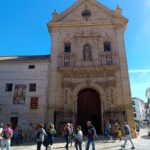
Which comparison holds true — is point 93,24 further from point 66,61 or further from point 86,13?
point 66,61

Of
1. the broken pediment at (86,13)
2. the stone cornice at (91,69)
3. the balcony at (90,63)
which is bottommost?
the stone cornice at (91,69)

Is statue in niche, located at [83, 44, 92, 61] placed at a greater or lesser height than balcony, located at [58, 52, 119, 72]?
greater

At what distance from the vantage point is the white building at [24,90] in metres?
17.6

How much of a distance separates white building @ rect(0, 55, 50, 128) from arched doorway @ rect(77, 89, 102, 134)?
438cm

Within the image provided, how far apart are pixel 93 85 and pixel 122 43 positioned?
763cm

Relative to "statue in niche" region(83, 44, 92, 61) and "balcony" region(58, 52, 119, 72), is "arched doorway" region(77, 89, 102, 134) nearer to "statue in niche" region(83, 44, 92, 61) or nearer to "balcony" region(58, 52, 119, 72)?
"balcony" region(58, 52, 119, 72)

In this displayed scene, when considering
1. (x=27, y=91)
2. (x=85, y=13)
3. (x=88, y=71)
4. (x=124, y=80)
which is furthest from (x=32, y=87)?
(x=85, y=13)

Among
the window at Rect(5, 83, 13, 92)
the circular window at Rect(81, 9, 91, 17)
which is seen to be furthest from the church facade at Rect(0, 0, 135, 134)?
the window at Rect(5, 83, 13, 92)

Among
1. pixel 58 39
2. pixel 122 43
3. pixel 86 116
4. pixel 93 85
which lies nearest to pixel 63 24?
pixel 58 39

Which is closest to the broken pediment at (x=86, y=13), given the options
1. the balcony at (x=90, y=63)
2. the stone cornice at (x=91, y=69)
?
the balcony at (x=90, y=63)

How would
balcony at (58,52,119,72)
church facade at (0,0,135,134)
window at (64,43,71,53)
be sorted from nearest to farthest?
church facade at (0,0,135,134)
balcony at (58,52,119,72)
window at (64,43,71,53)

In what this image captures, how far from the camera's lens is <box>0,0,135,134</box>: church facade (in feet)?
56.6

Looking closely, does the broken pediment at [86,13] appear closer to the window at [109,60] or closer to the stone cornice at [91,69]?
the window at [109,60]

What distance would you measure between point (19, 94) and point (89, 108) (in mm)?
9140
